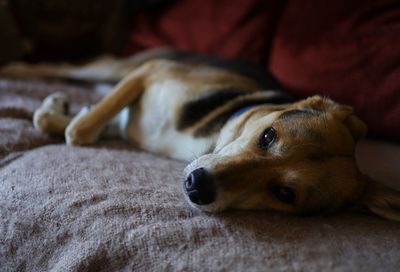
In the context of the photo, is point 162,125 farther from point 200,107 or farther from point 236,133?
point 236,133

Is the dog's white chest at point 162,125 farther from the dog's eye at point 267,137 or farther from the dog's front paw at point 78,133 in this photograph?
the dog's eye at point 267,137

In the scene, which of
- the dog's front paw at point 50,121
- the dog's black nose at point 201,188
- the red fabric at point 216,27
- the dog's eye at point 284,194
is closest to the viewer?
the dog's black nose at point 201,188

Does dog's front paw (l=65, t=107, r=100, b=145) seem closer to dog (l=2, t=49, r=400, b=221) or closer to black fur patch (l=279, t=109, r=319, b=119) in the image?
dog (l=2, t=49, r=400, b=221)

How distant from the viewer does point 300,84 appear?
2566mm

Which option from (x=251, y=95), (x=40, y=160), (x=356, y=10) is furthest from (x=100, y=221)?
(x=356, y=10)

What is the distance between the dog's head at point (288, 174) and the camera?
5.07 feet

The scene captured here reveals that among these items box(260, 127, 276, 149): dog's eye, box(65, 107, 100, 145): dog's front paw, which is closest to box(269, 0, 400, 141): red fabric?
box(260, 127, 276, 149): dog's eye

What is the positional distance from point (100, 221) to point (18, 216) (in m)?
0.29

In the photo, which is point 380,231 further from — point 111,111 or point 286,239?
point 111,111

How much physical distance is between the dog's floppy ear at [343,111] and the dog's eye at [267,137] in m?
0.29

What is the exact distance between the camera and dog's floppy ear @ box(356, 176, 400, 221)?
1.65 meters

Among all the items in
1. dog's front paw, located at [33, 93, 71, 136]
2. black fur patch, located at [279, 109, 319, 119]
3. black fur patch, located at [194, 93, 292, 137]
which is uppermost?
black fur patch, located at [279, 109, 319, 119]

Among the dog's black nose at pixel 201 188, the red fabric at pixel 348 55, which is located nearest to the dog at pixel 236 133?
the dog's black nose at pixel 201 188

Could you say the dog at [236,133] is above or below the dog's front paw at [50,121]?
above
